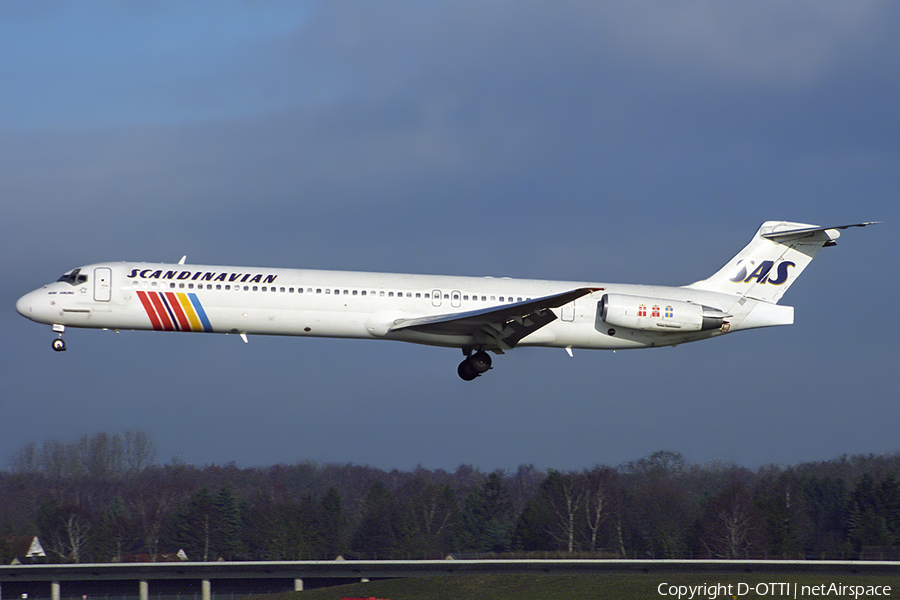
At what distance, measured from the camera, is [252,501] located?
64.9 meters

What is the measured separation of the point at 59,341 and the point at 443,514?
37.5 m

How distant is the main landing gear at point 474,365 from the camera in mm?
32000

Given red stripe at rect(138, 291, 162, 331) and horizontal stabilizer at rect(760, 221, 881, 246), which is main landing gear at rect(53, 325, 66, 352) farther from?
horizontal stabilizer at rect(760, 221, 881, 246)

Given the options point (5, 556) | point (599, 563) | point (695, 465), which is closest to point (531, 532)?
point (695, 465)

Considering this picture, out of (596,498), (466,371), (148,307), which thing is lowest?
(596,498)

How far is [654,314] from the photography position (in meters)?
31.3

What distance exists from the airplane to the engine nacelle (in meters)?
0.04

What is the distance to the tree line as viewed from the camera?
59031 mm

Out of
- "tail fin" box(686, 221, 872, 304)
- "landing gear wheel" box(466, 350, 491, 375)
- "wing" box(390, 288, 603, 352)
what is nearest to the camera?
"wing" box(390, 288, 603, 352)

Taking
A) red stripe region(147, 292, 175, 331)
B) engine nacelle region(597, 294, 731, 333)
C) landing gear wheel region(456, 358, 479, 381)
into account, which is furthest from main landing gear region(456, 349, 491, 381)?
red stripe region(147, 292, 175, 331)

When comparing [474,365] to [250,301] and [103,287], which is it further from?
[103,287]

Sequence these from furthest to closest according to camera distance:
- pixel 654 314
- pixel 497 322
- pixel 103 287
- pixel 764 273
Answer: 1. pixel 764 273
2. pixel 654 314
3. pixel 497 322
4. pixel 103 287

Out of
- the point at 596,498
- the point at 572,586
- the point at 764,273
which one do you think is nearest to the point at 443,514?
the point at 596,498

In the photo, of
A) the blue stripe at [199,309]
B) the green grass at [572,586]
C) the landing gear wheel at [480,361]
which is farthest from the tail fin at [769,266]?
the blue stripe at [199,309]
